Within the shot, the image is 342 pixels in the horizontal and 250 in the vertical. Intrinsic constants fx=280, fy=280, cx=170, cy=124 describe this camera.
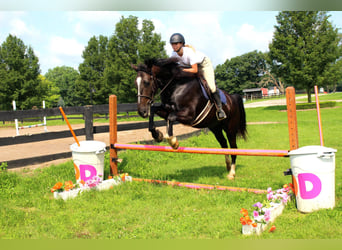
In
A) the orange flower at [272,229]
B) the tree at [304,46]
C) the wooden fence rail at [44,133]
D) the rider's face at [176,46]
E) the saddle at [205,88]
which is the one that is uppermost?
the tree at [304,46]

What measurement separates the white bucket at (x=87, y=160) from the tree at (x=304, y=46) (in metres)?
26.8

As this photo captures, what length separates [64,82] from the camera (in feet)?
301

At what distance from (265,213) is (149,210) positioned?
1.63 m

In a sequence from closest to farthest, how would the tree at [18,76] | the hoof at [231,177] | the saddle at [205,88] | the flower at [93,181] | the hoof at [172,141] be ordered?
the hoof at [172,141], the flower at [93,181], the saddle at [205,88], the hoof at [231,177], the tree at [18,76]

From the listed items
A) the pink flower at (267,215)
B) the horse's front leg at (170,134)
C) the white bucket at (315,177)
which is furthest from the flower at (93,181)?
the white bucket at (315,177)

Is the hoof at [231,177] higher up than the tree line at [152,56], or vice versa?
the tree line at [152,56]

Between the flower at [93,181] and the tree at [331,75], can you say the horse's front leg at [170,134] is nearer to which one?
the flower at [93,181]

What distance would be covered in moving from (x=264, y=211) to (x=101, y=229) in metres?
2.06

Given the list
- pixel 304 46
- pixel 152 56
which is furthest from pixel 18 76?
pixel 304 46

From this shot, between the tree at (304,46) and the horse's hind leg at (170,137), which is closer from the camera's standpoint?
the horse's hind leg at (170,137)

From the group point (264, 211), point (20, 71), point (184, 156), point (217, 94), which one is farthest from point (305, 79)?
point (20, 71)

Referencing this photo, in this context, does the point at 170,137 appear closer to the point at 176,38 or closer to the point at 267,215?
the point at 176,38

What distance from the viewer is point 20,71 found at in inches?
1212

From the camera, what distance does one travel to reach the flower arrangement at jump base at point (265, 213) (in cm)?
325
